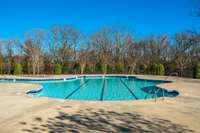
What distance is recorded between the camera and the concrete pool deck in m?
7.22

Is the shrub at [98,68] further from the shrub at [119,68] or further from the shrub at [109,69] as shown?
the shrub at [119,68]

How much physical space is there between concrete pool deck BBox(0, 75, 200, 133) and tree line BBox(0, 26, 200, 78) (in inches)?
967

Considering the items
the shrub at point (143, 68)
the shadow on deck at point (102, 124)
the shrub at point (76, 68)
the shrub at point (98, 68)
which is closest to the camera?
the shadow on deck at point (102, 124)

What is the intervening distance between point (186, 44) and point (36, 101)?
3400 cm

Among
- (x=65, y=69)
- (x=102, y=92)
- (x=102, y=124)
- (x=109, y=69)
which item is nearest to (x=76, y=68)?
(x=65, y=69)

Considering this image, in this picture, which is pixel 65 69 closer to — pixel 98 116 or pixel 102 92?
pixel 102 92

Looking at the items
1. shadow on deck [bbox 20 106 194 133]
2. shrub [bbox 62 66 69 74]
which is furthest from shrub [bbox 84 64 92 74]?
shadow on deck [bbox 20 106 194 133]

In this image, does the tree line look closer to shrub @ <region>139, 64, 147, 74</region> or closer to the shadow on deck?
shrub @ <region>139, 64, 147, 74</region>

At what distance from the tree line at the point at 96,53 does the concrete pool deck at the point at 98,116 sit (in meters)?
24.6

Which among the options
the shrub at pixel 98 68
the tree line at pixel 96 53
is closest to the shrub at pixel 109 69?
the tree line at pixel 96 53

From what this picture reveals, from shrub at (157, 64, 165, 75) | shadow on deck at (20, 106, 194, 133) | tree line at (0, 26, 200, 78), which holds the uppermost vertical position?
tree line at (0, 26, 200, 78)

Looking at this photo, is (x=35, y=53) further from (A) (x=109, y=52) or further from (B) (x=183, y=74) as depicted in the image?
(B) (x=183, y=74)

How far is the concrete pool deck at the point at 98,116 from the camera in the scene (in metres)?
7.22

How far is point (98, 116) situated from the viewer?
28.3 ft
